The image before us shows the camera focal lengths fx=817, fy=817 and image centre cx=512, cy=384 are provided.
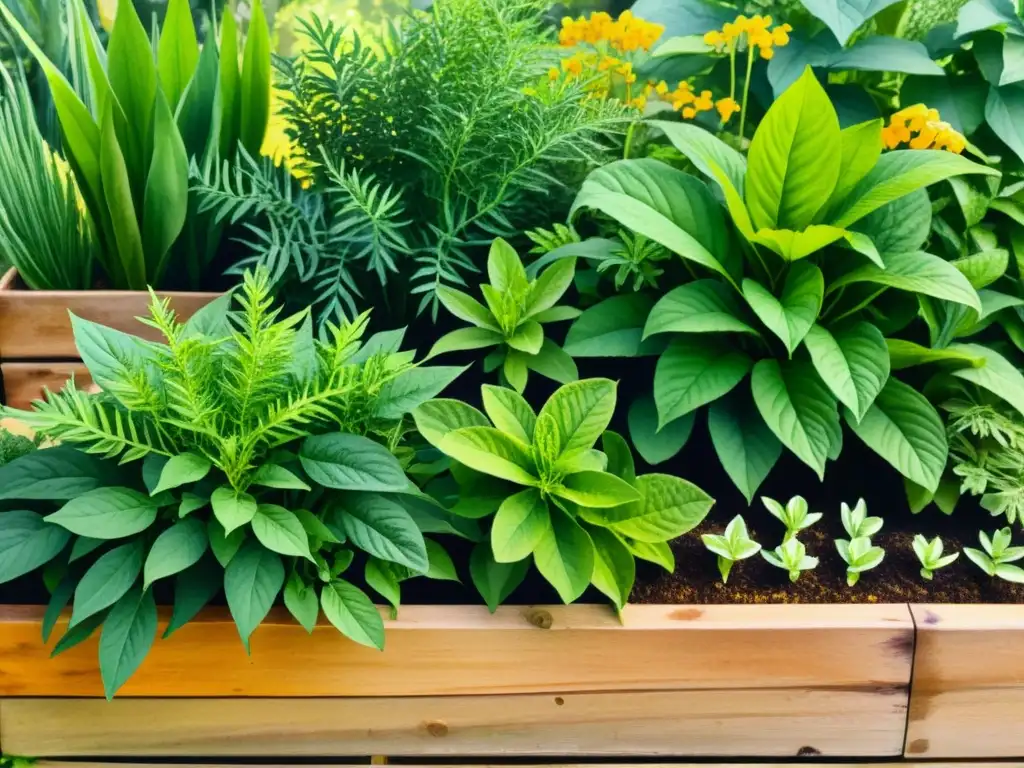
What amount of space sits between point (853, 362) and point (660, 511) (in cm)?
29

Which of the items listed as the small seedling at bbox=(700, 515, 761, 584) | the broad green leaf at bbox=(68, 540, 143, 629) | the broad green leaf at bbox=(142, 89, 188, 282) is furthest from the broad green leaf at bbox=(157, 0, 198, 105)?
the small seedling at bbox=(700, 515, 761, 584)

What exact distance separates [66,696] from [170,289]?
65 cm

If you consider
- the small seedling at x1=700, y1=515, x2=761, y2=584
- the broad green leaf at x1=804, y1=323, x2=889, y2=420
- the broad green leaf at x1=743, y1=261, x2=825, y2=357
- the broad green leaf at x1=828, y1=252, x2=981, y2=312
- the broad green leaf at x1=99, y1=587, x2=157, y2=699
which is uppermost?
the broad green leaf at x1=828, y1=252, x2=981, y2=312

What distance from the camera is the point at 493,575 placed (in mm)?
860

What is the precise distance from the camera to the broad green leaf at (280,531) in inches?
29.3

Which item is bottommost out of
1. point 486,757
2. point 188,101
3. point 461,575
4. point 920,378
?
point 486,757

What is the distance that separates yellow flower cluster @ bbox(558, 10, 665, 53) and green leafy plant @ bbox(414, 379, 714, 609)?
51cm

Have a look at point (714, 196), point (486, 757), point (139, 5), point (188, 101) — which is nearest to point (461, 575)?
point (486, 757)

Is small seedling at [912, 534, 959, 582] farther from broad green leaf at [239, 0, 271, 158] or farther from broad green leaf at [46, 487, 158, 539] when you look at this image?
broad green leaf at [239, 0, 271, 158]

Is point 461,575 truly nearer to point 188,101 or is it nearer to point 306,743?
point 306,743

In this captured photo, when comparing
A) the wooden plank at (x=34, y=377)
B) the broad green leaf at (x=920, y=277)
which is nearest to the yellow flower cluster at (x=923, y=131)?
the broad green leaf at (x=920, y=277)

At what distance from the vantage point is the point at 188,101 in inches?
48.6

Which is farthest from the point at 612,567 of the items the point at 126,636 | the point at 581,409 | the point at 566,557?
the point at 126,636

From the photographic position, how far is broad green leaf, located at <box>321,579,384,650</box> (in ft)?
2.54
